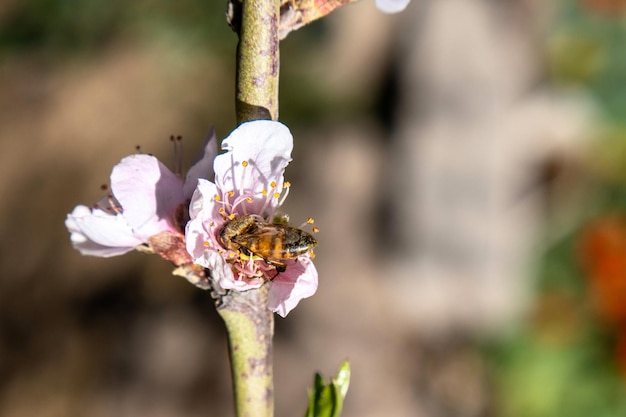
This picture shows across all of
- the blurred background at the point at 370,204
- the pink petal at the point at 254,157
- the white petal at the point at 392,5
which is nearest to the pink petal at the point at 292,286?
the pink petal at the point at 254,157

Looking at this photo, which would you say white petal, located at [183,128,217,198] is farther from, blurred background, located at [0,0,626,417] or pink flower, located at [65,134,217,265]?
blurred background, located at [0,0,626,417]

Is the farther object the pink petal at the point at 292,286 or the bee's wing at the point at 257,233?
the bee's wing at the point at 257,233

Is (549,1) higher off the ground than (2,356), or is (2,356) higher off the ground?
(549,1)

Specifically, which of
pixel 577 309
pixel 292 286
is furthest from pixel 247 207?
pixel 577 309

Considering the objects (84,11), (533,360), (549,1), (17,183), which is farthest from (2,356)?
(549,1)

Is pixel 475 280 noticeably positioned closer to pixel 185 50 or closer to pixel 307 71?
pixel 307 71

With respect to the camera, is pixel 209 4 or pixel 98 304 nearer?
pixel 98 304

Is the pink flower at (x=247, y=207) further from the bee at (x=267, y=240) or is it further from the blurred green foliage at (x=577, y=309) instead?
the blurred green foliage at (x=577, y=309)
